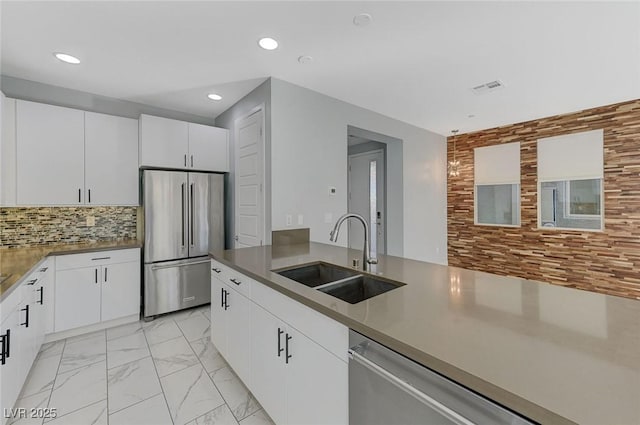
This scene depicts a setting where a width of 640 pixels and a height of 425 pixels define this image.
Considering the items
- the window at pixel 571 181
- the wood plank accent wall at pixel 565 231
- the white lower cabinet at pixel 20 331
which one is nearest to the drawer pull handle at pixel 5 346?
the white lower cabinet at pixel 20 331

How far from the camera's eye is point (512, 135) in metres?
4.54

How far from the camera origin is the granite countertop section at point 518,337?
588 mm

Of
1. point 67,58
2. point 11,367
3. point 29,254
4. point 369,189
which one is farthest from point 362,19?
point 29,254

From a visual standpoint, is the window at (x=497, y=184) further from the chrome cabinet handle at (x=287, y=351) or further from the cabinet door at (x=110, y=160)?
the cabinet door at (x=110, y=160)

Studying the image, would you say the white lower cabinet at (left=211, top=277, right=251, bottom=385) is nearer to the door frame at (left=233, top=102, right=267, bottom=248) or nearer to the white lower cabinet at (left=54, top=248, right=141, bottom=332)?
the door frame at (left=233, top=102, right=267, bottom=248)

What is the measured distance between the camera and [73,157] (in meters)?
2.94

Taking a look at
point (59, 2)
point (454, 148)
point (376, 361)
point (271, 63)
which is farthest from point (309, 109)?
point (454, 148)

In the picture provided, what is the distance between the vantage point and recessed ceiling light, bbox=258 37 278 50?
7.12 feet

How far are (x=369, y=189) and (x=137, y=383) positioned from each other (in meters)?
4.19

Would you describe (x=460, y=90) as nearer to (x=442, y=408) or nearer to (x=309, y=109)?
(x=309, y=109)

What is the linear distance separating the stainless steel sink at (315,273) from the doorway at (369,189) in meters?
2.96

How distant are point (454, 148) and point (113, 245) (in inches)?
221

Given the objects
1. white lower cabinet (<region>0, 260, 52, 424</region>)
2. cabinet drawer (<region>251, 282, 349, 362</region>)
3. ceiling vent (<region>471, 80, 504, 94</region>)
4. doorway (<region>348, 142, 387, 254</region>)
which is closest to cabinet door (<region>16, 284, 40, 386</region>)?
white lower cabinet (<region>0, 260, 52, 424</region>)

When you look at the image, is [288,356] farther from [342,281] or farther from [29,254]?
[29,254]
